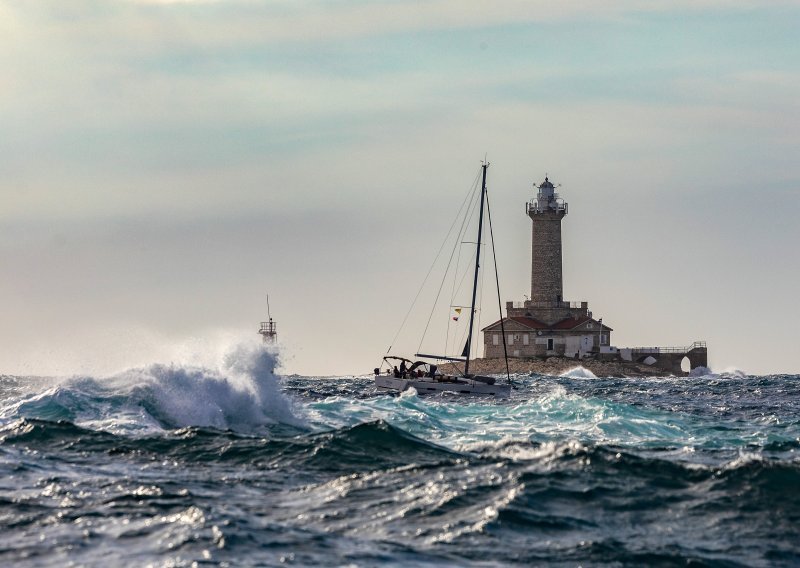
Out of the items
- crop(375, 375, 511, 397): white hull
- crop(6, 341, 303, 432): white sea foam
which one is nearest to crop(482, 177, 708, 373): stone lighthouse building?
crop(375, 375, 511, 397): white hull

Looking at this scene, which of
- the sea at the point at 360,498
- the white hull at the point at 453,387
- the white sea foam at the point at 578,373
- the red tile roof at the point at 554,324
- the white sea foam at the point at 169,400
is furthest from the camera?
the red tile roof at the point at 554,324

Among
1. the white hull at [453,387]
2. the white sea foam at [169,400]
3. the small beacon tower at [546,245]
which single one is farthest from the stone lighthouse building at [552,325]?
the white sea foam at [169,400]

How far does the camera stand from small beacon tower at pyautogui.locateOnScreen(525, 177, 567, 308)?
332 feet

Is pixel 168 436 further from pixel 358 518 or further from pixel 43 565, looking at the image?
pixel 43 565

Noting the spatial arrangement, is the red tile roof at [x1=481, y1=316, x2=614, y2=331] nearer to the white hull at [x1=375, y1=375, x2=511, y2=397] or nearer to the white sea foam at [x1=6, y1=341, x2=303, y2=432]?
the white hull at [x1=375, y1=375, x2=511, y2=397]

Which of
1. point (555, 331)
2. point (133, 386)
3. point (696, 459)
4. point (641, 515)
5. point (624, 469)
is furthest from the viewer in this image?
point (555, 331)

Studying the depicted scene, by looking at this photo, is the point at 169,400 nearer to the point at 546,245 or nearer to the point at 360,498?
the point at 360,498

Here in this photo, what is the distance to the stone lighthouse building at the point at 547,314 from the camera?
101 metres

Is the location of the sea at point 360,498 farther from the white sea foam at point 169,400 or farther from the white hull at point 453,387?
the white hull at point 453,387

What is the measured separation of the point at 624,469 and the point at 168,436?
29.5 feet

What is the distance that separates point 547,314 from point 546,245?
6.59 meters

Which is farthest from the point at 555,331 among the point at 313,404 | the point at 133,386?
the point at 133,386

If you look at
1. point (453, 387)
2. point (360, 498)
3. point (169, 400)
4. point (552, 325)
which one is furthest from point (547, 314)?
point (360, 498)

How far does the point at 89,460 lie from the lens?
60.8ft
